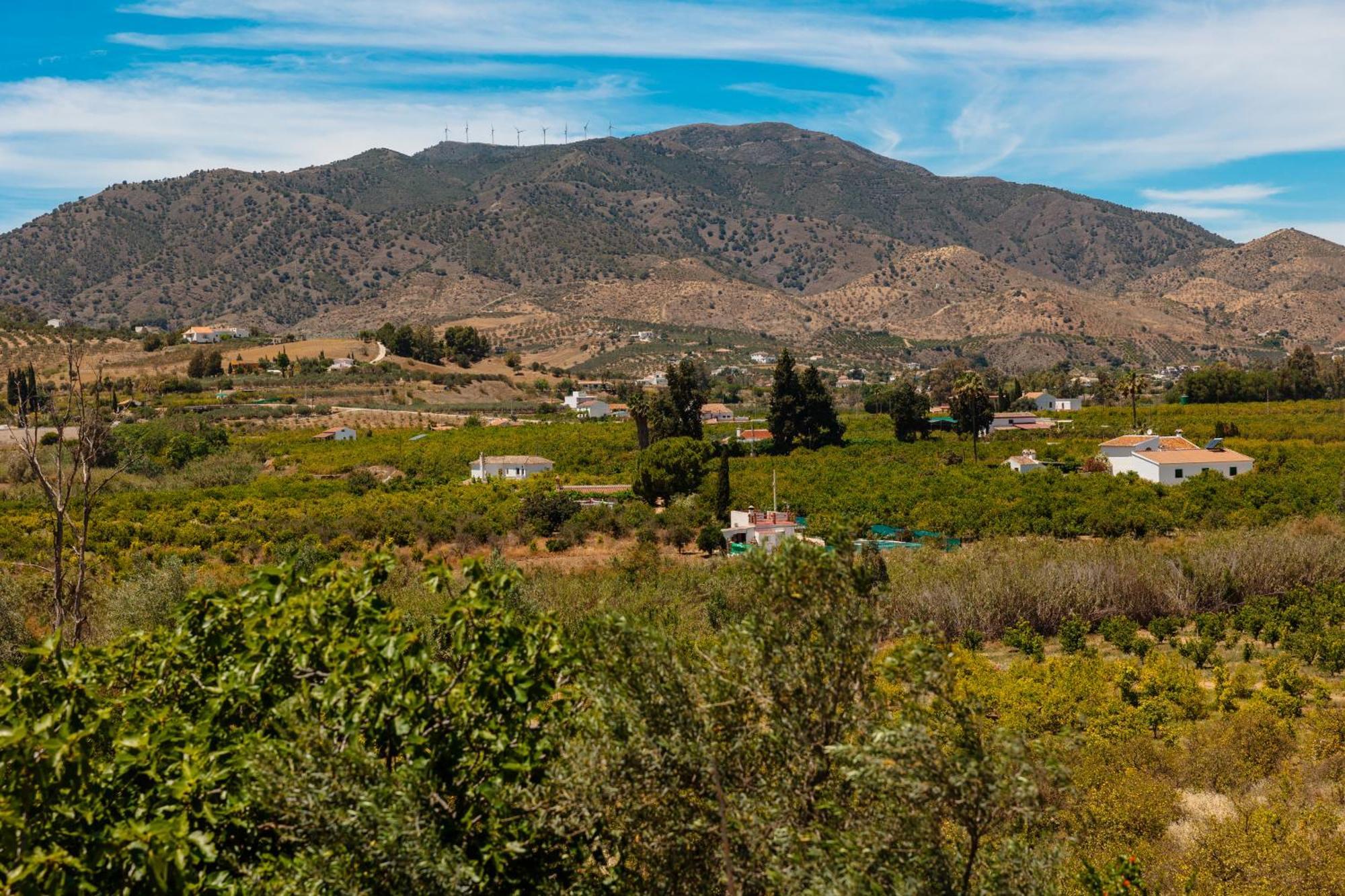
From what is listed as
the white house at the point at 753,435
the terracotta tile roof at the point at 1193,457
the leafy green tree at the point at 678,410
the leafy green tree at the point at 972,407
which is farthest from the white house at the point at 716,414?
the terracotta tile roof at the point at 1193,457

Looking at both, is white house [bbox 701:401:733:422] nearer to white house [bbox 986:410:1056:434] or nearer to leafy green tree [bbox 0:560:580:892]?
white house [bbox 986:410:1056:434]

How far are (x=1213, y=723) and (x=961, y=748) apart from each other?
1430 centimetres

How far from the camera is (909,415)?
65750 mm

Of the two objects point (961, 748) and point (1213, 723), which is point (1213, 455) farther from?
point (961, 748)

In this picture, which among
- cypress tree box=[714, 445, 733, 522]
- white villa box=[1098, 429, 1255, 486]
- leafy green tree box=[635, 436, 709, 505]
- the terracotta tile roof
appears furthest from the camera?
the terracotta tile roof

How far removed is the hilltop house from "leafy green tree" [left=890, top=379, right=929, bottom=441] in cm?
3919

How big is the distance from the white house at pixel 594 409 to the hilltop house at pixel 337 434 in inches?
851

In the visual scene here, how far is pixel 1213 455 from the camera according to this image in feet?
154

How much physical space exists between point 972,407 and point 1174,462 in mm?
16133

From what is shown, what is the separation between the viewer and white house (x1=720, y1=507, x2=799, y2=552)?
36.2 metres

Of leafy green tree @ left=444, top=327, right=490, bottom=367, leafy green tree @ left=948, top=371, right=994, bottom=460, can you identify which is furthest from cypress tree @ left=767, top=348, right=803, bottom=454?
leafy green tree @ left=444, top=327, right=490, bottom=367

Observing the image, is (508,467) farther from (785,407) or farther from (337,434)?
(337,434)

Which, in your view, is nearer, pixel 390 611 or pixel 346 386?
pixel 390 611

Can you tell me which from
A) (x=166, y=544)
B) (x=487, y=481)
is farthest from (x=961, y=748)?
(x=487, y=481)
